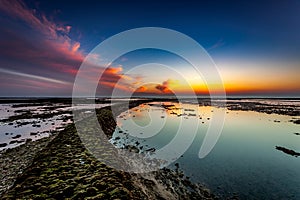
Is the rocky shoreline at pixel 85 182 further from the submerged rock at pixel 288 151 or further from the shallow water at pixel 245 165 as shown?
the submerged rock at pixel 288 151

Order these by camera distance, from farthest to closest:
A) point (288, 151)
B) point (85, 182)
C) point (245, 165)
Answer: point (288, 151)
point (245, 165)
point (85, 182)

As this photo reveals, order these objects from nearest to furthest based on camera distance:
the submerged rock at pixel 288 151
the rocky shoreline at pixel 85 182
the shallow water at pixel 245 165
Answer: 1. the rocky shoreline at pixel 85 182
2. the shallow water at pixel 245 165
3. the submerged rock at pixel 288 151

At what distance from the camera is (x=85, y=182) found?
7160 millimetres

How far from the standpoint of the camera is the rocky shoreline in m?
6.39

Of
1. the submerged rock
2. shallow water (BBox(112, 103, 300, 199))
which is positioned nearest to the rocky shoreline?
shallow water (BBox(112, 103, 300, 199))

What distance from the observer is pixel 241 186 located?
415 inches

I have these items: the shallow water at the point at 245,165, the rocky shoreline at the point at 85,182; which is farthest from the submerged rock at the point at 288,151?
the rocky shoreline at the point at 85,182

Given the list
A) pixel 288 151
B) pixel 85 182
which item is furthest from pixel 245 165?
pixel 85 182

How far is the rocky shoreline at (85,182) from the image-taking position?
6390 mm

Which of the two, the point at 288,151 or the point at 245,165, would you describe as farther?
the point at 288,151

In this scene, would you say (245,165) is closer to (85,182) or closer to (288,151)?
(288,151)

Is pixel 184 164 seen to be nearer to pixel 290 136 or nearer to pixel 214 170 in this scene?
pixel 214 170

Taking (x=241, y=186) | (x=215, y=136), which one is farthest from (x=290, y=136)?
(x=241, y=186)

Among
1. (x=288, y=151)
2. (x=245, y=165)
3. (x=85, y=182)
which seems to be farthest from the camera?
(x=288, y=151)
